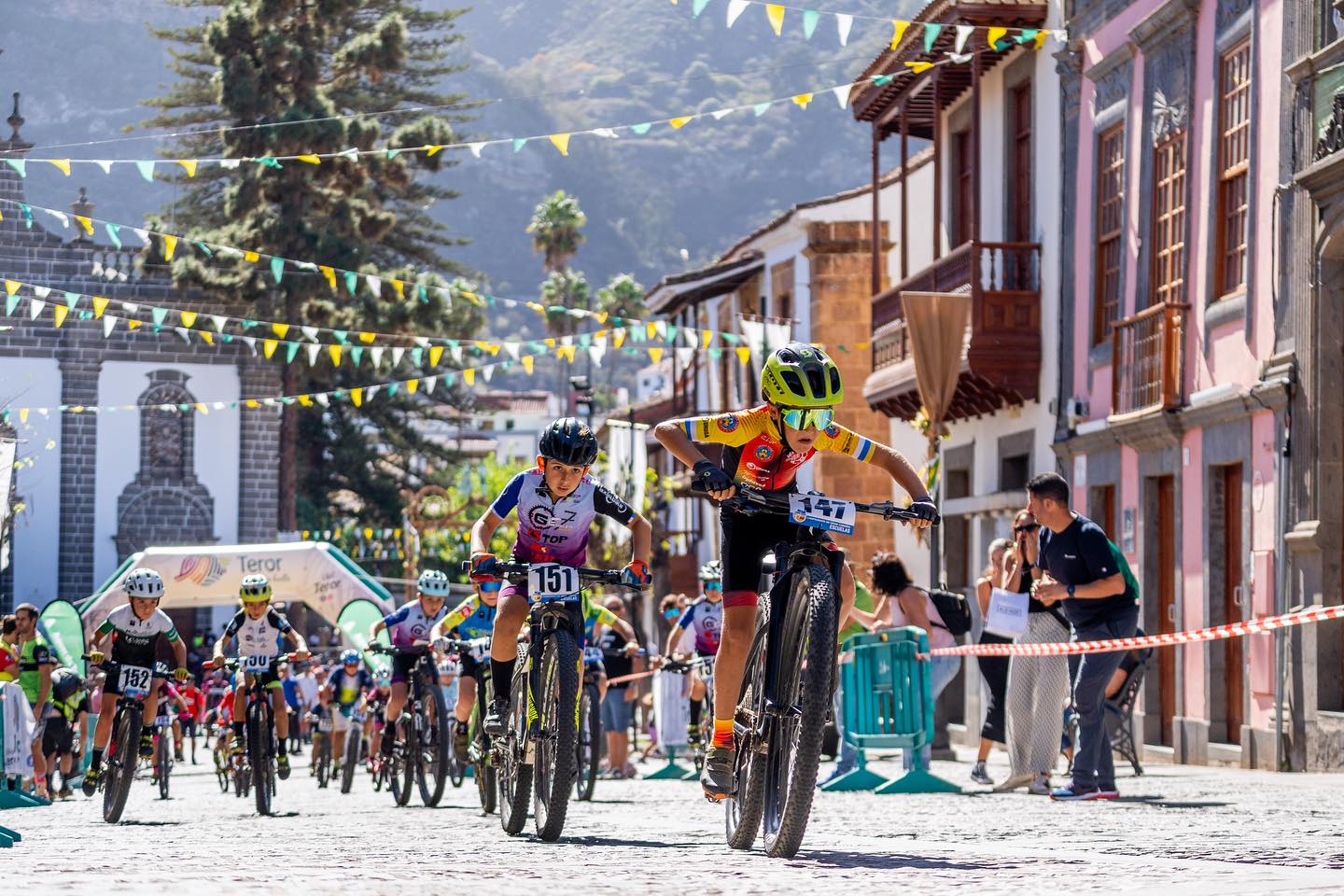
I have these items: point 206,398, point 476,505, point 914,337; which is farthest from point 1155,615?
point 476,505

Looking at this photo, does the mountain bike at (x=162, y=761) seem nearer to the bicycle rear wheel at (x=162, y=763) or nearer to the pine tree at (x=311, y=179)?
the bicycle rear wheel at (x=162, y=763)

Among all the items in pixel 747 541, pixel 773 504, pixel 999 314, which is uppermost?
pixel 999 314

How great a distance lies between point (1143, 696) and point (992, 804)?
941 cm

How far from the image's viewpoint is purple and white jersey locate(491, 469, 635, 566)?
10.4m

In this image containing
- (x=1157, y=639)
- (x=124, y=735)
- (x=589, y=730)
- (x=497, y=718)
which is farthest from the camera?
(x=124, y=735)

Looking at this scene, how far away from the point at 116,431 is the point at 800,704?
47.0m

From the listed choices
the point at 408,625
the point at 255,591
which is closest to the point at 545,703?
the point at 408,625

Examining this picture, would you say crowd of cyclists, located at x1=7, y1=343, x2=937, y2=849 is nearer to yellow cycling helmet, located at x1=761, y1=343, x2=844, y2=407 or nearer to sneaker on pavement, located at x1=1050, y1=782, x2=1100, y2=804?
yellow cycling helmet, located at x1=761, y1=343, x2=844, y2=407

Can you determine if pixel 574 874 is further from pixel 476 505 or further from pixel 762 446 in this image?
pixel 476 505

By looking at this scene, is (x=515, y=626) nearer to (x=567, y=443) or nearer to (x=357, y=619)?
(x=567, y=443)

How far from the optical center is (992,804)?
12.5m

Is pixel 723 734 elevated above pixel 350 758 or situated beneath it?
elevated above

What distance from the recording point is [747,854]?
8.16m

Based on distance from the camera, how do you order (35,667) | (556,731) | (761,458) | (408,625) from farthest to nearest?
(35,667)
(408,625)
(556,731)
(761,458)
